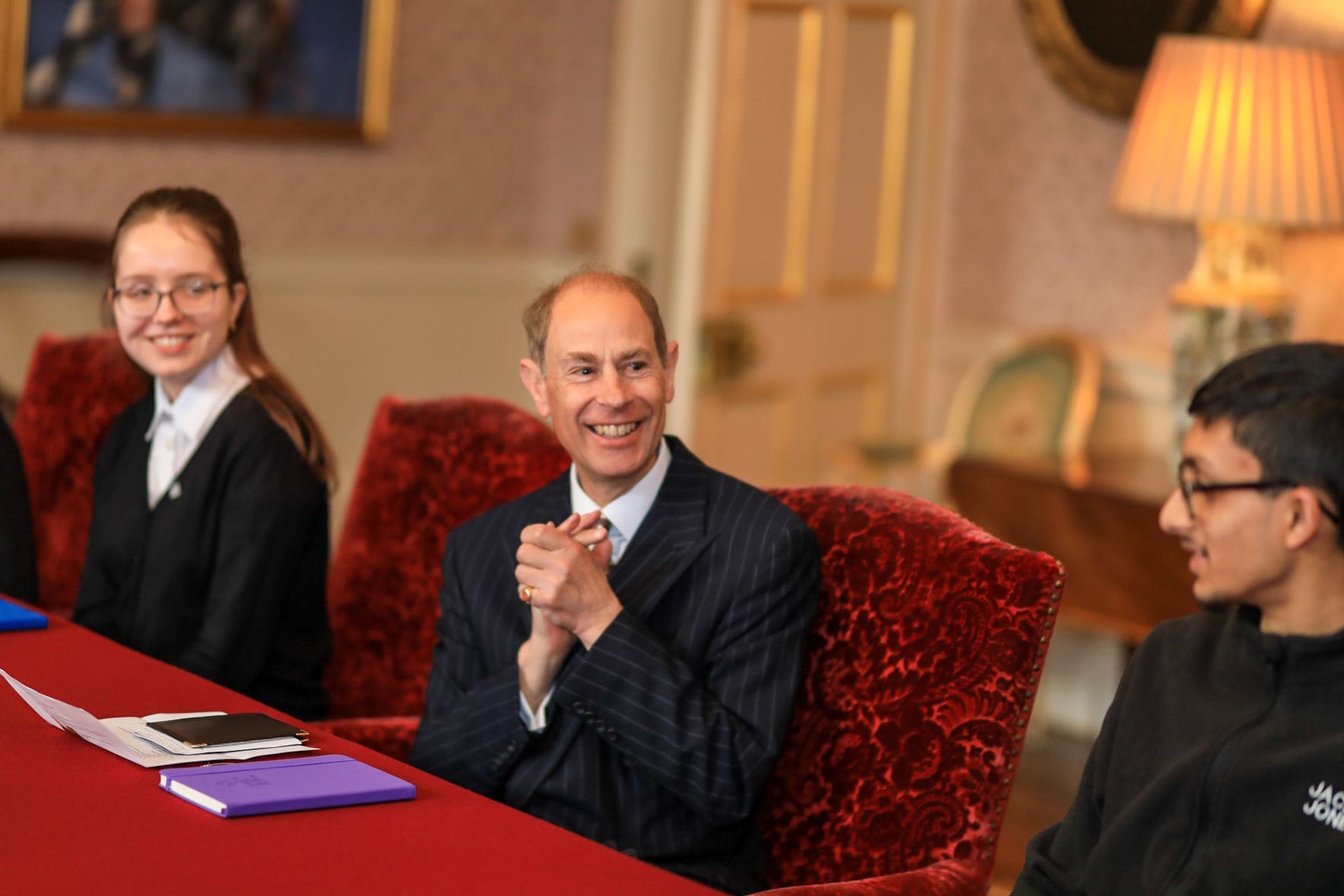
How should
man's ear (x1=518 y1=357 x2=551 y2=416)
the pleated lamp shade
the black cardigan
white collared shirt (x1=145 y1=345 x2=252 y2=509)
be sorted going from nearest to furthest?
man's ear (x1=518 y1=357 x2=551 y2=416), the black cardigan, white collared shirt (x1=145 y1=345 x2=252 y2=509), the pleated lamp shade

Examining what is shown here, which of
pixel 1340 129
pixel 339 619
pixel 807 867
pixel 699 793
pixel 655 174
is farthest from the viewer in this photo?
pixel 655 174

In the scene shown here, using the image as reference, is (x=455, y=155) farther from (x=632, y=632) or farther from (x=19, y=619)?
(x=632, y=632)

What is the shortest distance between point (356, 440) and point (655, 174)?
129cm

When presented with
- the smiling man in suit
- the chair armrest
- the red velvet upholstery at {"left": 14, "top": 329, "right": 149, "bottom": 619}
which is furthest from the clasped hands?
the red velvet upholstery at {"left": 14, "top": 329, "right": 149, "bottom": 619}

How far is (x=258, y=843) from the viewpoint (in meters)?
1.61

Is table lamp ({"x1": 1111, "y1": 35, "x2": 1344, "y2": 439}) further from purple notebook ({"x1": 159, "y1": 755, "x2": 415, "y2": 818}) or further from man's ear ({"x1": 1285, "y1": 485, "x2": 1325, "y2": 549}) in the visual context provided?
purple notebook ({"x1": 159, "y1": 755, "x2": 415, "y2": 818})

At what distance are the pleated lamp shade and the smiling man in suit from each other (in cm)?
196

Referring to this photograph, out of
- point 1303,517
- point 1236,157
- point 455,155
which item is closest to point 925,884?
point 1303,517

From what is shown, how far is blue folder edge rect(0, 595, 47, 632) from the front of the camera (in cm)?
235

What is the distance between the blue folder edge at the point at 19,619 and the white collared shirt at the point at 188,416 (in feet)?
1.02

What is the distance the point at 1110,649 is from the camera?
4723 millimetres

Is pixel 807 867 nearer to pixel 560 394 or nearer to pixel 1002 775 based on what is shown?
pixel 1002 775

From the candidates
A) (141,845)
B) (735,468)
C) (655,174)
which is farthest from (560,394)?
(655,174)

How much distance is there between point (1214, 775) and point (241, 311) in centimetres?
163
